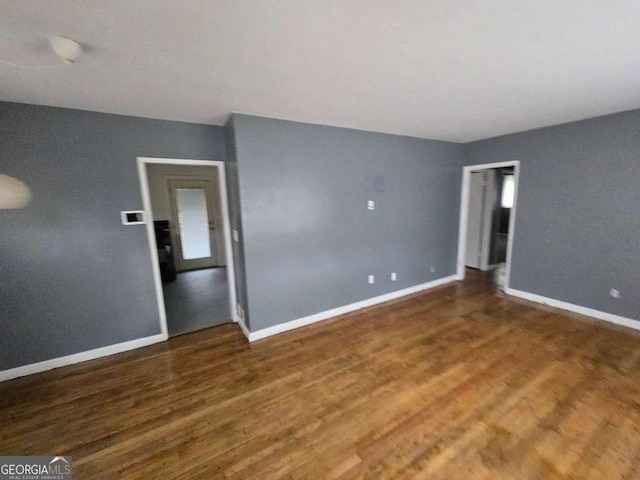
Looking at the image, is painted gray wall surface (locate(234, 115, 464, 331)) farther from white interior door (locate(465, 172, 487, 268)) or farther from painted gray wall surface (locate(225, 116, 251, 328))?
white interior door (locate(465, 172, 487, 268))

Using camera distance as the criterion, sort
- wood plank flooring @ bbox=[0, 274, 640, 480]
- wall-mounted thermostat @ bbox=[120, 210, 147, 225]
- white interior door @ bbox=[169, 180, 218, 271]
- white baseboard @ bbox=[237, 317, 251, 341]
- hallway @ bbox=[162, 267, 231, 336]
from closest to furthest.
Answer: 1. wood plank flooring @ bbox=[0, 274, 640, 480]
2. wall-mounted thermostat @ bbox=[120, 210, 147, 225]
3. white baseboard @ bbox=[237, 317, 251, 341]
4. hallway @ bbox=[162, 267, 231, 336]
5. white interior door @ bbox=[169, 180, 218, 271]

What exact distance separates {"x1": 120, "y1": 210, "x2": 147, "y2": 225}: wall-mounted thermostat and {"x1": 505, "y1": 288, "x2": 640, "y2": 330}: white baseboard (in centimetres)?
533

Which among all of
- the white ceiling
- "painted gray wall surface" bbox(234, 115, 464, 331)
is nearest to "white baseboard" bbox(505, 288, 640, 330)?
"painted gray wall surface" bbox(234, 115, 464, 331)

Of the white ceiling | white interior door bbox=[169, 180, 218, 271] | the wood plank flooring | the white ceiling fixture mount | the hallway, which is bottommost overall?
the wood plank flooring

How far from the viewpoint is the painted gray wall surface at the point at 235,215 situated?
9.04 feet

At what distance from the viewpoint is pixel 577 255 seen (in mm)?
3432

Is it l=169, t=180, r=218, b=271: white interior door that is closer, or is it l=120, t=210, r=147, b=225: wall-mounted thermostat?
l=120, t=210, r=147, b=225: wall-mounted thermostat

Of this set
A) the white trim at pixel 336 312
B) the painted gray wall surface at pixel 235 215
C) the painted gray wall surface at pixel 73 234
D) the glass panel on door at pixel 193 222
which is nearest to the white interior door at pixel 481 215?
the white trim at pixel 336 312

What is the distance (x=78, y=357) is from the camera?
2.60 meters

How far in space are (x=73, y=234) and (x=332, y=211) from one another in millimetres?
2730

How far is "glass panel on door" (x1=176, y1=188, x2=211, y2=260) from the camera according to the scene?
6004 millimetres

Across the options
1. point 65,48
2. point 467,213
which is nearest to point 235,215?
point 65,48

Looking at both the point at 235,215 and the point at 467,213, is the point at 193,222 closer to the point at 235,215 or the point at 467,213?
the point at 235,215

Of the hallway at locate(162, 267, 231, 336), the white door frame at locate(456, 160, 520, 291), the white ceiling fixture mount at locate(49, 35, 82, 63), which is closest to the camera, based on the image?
the white ceiling fixture mount at locate(49, 35, 82, 63)
